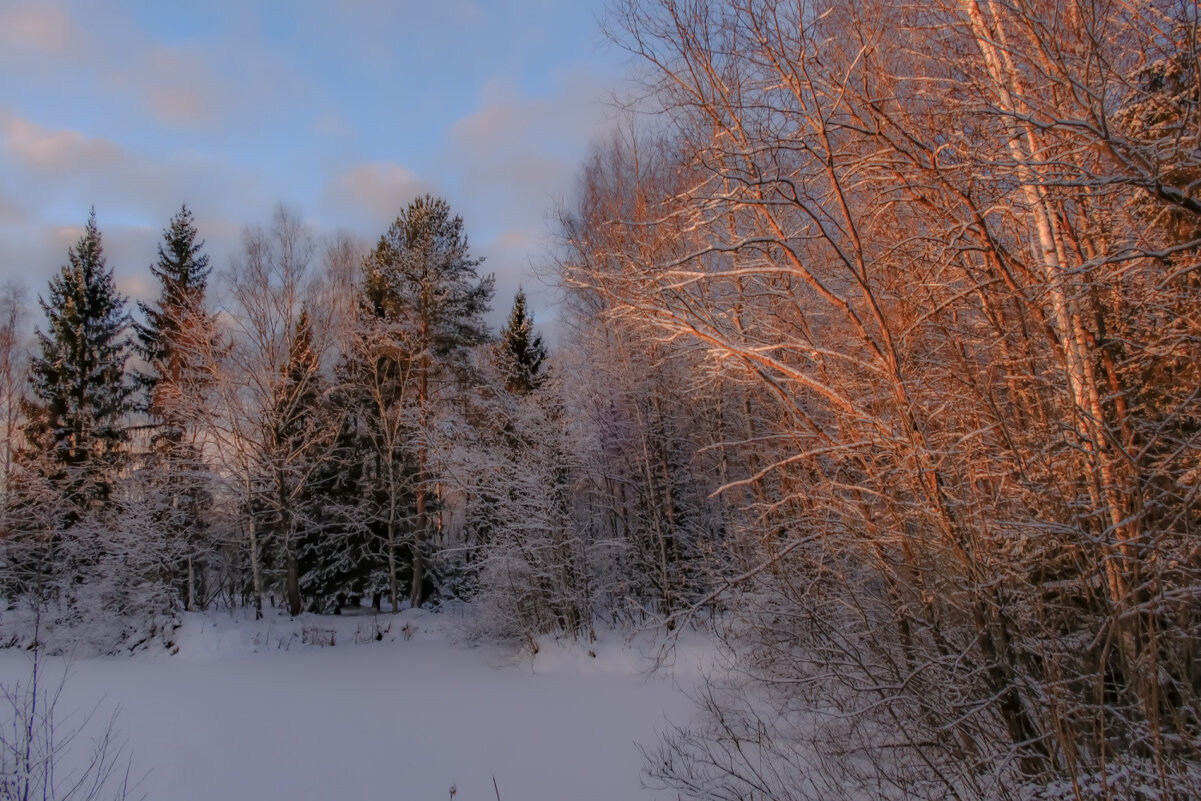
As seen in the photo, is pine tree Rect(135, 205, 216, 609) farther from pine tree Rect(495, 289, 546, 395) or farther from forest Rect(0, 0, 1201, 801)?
pine tree Rect(495, 289, 546, 395)

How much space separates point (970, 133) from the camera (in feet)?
12.7

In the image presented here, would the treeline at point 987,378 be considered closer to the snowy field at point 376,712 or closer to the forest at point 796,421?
the forest at point 796,421

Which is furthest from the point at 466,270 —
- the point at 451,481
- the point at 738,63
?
the point at 738,63

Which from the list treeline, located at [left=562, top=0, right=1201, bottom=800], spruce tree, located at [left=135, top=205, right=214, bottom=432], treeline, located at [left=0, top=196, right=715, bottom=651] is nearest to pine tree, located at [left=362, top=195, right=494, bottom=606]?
treeline, located at [left=0, top=196, right=715, bottom=651]

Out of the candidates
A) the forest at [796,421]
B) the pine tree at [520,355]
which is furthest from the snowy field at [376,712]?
the pine tree at [520,355]

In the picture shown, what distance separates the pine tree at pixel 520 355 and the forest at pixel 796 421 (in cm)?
14

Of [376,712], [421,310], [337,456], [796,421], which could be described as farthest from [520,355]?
[796,421]

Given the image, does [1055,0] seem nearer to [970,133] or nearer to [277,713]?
[970,133]

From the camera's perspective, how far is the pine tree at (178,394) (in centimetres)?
1619

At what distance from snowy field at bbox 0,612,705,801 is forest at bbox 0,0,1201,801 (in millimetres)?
974

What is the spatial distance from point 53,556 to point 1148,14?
871 inches

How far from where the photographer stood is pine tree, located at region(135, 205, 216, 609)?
16.2 m

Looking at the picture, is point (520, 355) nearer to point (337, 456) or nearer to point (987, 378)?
point (337, 456)

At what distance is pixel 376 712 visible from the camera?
30.2 ft
